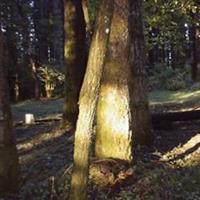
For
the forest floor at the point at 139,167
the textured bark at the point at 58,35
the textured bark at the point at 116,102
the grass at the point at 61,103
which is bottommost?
the forest floor at the point at 139,167

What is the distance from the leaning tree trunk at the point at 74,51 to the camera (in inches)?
568

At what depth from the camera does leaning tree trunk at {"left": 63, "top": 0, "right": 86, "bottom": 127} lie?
14438 millimetres

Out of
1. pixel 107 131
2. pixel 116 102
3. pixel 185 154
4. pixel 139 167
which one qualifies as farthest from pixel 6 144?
pixel 185 154

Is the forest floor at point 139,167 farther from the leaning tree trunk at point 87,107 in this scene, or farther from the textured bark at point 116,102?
the leaning tree trunk at point 87,107

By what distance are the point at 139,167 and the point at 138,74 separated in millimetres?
2302

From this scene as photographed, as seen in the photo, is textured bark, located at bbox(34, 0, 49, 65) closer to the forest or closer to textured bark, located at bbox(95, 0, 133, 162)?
the forest

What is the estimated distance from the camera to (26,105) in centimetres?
2848

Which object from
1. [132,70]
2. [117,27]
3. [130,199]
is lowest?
[130,199]

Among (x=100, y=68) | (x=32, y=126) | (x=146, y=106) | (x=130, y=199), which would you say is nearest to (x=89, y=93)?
(x=100, y=68)

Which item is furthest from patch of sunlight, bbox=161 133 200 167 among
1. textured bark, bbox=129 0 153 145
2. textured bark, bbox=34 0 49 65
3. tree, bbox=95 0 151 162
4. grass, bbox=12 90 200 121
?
textured bark, bbox=34 0 49 65

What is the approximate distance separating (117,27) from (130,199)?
3.11 meters

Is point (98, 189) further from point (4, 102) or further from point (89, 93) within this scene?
point (89, 93)

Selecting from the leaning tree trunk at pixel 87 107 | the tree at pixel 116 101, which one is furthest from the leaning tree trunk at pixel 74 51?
the leaning tree trunk at pixel 87 107

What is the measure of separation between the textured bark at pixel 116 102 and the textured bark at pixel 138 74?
1.04m
